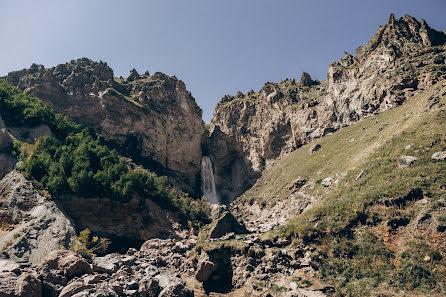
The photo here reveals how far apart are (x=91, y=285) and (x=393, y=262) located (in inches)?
1108

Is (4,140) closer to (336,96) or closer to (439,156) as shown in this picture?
(439,156)

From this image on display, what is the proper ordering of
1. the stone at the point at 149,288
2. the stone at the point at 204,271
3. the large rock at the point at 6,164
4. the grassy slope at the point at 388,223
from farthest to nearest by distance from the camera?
1. the large rock at the point at 6,164
2. the stone at the point at 204,271
3. the stone at the point at 149,288
4. the grassy slope at the point at 388,223

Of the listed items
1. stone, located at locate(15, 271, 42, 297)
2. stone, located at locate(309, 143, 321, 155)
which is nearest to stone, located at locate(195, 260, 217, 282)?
stone, located at locate(15, 271, 42, 297)

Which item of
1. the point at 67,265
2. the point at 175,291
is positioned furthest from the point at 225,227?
the point at 67,265

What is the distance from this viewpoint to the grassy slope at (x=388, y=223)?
24.8 metres

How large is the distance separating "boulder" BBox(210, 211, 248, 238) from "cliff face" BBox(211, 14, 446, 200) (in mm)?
46945

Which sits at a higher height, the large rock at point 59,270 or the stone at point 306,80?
the stone at point 306,80

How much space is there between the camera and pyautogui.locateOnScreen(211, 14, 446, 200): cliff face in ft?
219

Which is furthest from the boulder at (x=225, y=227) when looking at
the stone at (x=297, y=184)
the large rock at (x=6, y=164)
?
the large rock at (x=6, y=164)

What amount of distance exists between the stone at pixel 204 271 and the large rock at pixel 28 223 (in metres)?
20.8

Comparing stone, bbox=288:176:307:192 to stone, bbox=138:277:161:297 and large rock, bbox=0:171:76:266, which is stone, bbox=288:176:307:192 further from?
large rock, bbox=0:171:76:266

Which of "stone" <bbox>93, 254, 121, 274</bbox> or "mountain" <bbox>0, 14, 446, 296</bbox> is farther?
"stone" <bbox>93, 254, 121, 274</bbox>

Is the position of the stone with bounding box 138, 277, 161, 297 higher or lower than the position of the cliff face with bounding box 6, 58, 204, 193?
lower

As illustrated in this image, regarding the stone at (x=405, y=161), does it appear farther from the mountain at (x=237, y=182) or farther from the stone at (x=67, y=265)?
the stone at (x=67, y=265)
